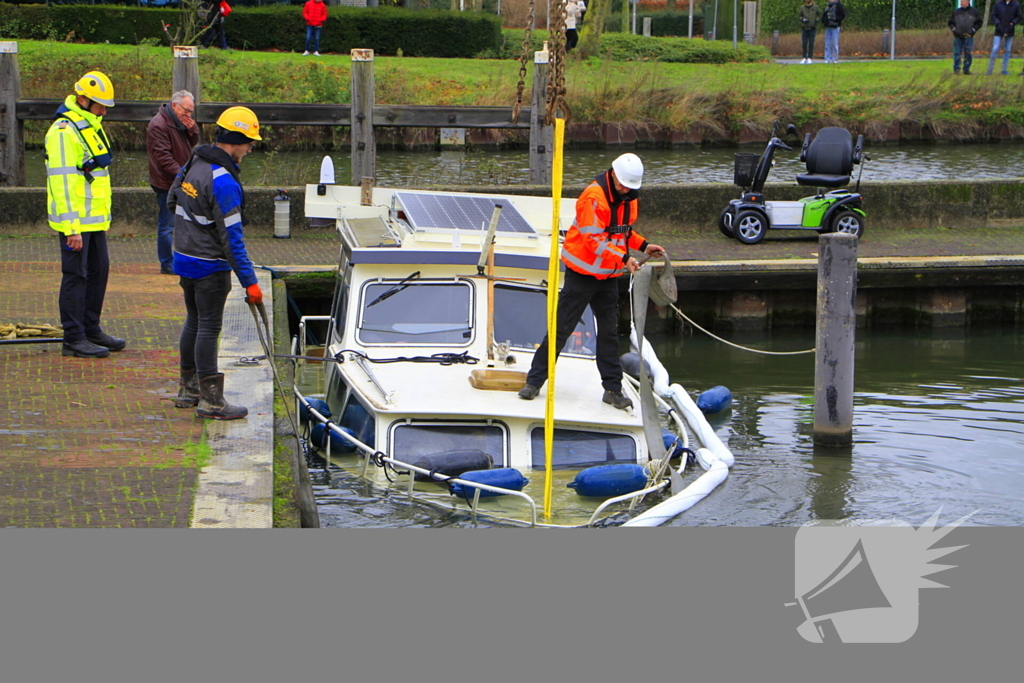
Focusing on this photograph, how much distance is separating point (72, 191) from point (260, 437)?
2848 millimetres

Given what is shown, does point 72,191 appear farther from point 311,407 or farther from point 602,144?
point 602,144

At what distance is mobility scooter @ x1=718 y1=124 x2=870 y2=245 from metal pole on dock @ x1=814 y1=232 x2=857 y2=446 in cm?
611

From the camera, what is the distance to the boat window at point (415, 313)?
9.96 meters

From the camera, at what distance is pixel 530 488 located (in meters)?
8.62

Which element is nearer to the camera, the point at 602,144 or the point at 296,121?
the point at 296,121

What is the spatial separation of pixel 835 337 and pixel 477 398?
10.4ft

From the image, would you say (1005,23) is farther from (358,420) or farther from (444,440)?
(444,440)

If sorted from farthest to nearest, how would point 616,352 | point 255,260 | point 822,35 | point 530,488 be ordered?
1. point 822,35
2. point 255,260
3. point 616,352
4. point 530,488

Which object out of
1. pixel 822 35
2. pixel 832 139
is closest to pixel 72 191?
pixel 832 139

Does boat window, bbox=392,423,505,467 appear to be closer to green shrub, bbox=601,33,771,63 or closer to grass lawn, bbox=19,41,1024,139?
grass lawn, bbox=19,41,1024,139

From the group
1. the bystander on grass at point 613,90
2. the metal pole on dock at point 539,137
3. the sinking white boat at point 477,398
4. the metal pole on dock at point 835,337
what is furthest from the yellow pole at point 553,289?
the bystander on grass at point 613,90

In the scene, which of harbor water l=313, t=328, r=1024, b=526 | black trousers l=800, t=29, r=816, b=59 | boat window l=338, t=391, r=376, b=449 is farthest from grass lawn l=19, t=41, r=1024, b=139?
boat window l=338, t=391, r=376, b=449

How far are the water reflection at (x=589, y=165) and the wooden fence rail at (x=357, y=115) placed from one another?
65.3 inches

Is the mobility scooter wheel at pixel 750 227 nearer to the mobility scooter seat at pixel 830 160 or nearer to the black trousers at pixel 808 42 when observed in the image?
the mobility scooter seat at pixel 830 160
